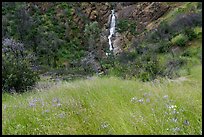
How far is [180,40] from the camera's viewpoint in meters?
16.2

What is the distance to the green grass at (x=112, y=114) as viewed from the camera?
6.79 feet

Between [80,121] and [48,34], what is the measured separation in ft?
61.7

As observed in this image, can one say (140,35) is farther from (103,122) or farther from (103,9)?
(103,122)

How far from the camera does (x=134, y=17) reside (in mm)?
23844

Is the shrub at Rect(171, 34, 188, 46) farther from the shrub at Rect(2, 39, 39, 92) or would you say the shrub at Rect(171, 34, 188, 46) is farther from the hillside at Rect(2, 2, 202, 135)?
the shrub at Rect(2, 39, 39, 92)

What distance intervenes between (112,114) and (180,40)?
14670 mm

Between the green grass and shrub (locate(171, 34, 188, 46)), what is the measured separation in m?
13.8

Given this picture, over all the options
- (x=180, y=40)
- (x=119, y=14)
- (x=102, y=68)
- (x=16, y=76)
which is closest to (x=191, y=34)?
(x=180, y=40)

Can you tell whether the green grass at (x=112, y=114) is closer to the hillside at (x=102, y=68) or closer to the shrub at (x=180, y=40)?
the hillside at (x=102, y=68)

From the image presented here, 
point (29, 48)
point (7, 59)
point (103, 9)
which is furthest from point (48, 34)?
point (7, 59)

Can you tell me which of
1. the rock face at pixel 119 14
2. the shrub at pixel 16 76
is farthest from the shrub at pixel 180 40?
the shrub at pixel 16 76

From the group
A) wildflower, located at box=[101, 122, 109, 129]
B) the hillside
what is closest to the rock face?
the hillside

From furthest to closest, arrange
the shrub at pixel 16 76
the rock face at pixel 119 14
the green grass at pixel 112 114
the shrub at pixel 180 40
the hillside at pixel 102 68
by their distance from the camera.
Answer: the rock face at pixel 119 14
the shrub at pixel 180 40
the shrub at pixel 16 76
the hillside at pixel 102 68
the green grass at pixel 112 114

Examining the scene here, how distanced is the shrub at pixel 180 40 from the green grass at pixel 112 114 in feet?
45.2
